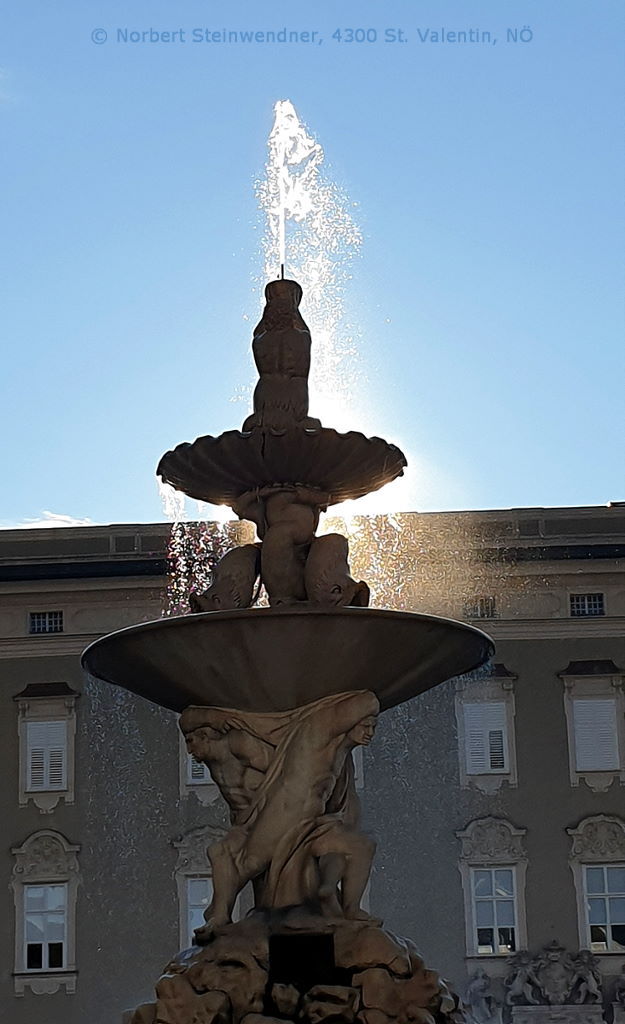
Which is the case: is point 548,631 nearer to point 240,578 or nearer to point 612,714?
point 612,714

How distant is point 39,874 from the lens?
30.1 meters

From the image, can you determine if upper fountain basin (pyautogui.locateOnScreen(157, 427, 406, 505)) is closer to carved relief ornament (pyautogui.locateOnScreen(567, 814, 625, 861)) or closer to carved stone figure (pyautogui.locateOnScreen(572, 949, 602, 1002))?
carved stone figure (pyautogui.locateOnScreen(572, 949, 602, 1002))

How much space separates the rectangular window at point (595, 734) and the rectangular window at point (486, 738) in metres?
1.32

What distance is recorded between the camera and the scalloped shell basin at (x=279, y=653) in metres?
8.09

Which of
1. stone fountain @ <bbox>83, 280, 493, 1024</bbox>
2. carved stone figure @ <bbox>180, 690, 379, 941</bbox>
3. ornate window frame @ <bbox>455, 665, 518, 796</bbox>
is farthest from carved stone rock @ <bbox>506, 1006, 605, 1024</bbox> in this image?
carved stone figure @ <bbox>180, 690, 379, 941</bbox>

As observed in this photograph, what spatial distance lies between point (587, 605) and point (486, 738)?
3087 mm

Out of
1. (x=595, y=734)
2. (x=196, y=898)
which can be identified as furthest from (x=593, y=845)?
(x=196, y=898)

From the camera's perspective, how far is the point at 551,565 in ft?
102

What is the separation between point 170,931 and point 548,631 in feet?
28.1

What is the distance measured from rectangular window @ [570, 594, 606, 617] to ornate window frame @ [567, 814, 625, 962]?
367 centimetres

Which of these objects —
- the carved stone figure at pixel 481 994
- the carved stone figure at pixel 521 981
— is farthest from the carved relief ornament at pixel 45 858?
the carved stone figure at pixel 521 981

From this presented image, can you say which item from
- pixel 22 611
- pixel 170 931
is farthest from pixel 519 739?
pixel 22 611

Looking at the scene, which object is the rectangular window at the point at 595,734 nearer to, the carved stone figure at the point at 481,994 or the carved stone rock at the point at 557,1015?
the carved stone figure at the point at 481,994

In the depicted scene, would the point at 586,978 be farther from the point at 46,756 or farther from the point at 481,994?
the point at 46,756
